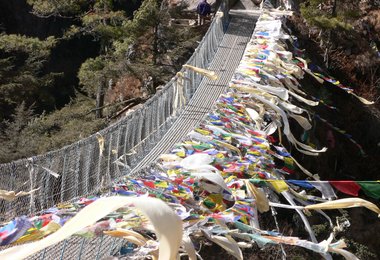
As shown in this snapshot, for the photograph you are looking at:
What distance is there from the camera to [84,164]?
559cm

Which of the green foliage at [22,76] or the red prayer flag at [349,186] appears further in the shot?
the green foliage at [22,76]

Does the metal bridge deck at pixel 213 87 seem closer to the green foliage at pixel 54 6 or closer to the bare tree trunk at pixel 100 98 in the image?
the bare tree trunk at pixel 100 98

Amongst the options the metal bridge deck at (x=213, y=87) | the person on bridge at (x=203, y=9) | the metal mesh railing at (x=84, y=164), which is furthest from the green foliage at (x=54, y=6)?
the metal mesh railing at (x=84, y=164)

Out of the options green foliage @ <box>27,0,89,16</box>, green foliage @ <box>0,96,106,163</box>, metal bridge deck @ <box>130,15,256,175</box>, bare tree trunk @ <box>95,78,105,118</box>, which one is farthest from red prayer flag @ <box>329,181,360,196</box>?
green foliage @ <box>27,0,89,16</box>

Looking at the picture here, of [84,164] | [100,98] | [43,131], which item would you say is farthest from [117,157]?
[100,98]

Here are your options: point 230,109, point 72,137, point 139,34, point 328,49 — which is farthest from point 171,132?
point 328,49

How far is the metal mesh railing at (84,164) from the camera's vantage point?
16.8 ft

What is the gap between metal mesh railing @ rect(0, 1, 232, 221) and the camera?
5113 millimetres

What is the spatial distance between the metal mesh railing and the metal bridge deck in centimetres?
15

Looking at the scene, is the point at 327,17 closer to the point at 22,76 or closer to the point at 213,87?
the point at 213,87

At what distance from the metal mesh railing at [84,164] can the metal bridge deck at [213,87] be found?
5.8 inches

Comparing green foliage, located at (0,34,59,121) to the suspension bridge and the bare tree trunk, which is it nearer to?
the bare tree trunk

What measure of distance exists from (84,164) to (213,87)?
3.32 m

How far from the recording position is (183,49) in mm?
10656
